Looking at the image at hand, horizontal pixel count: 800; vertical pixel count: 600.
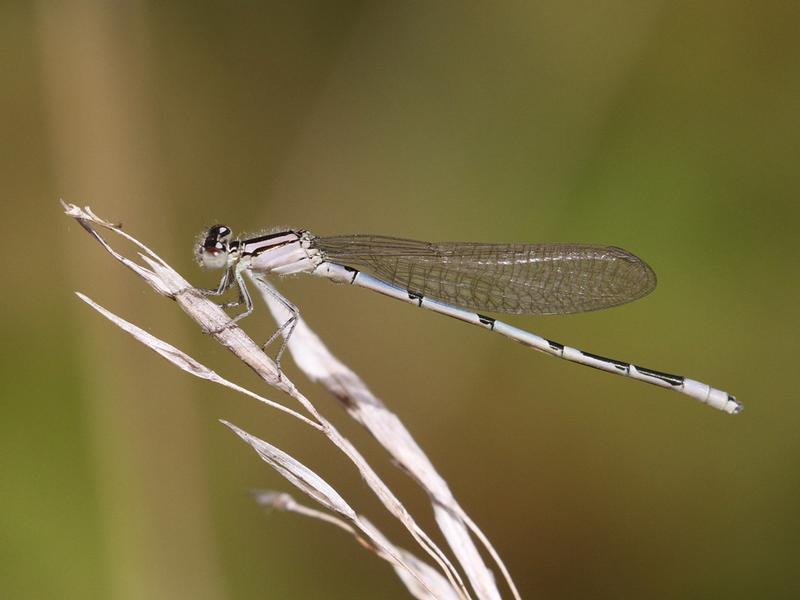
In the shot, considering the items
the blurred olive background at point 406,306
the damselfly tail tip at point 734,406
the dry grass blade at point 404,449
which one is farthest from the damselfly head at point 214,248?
the damselfly tail tip at point 734,406

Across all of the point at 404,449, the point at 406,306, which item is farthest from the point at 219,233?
the point at 404,449

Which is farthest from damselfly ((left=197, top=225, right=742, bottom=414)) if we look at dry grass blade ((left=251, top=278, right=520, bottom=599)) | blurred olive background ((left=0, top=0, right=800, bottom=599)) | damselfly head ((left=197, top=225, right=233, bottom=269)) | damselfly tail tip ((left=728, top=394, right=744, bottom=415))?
dry grass blade ((left=251, top=278, right=520, bottom=599))

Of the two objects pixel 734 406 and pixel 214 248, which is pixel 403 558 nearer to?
pixel 734 406

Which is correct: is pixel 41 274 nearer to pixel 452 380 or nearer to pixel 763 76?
pixel 452 380

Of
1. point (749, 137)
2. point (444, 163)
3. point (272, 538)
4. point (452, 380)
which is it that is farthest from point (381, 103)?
point (272, 538)

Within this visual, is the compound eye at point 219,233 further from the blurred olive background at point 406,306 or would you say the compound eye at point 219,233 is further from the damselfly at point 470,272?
the blurred olive background at point 406,306

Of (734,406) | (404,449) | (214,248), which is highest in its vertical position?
(734,406)

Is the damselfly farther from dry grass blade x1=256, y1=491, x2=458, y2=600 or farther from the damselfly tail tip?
dry grass blade x1=256, y1=491, x2=458, y2=600
